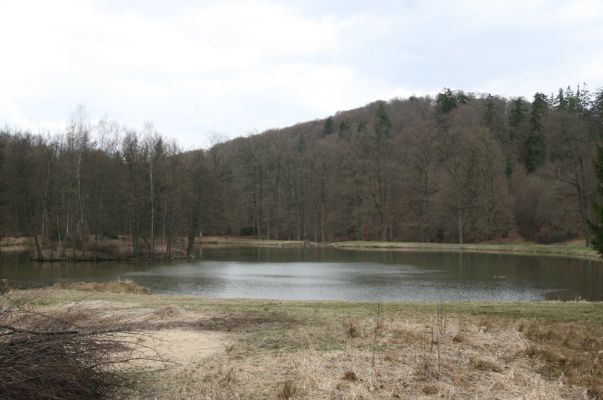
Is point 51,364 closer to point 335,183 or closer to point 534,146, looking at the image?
point 335,183

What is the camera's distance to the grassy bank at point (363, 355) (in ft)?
20.2

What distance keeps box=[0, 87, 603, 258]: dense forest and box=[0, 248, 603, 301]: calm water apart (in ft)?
19.2

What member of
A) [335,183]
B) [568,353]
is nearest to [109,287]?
[568,353]

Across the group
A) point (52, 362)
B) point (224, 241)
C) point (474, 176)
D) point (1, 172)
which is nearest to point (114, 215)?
point (1, 172)

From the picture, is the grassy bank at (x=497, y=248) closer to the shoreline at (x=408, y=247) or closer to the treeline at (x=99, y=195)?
the shoreline at (x=408, y=247)

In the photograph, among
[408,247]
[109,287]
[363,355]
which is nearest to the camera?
[363,355]

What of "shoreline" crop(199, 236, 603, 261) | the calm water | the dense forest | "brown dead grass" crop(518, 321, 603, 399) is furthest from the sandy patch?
"shoreline" crop(199, 236, 603, 261)

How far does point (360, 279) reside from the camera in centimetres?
2692

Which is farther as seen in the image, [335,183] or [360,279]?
[335,183]

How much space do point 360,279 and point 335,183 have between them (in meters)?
46.6

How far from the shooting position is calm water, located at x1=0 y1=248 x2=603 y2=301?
21.4 m

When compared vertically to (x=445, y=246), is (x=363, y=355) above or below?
above

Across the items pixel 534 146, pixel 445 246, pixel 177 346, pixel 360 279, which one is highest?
pixel 534 146

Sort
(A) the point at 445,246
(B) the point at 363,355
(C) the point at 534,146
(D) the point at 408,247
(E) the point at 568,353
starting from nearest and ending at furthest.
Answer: (B) the point at 363,355 < (E) the point at 568,353 < (A) the point at 445,246 < (D) the point at 408,247 < (C) the point at 534,146
